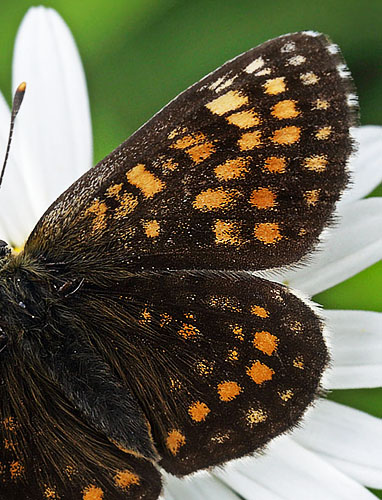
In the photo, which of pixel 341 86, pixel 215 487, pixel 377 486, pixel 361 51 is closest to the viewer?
pixel 341 86

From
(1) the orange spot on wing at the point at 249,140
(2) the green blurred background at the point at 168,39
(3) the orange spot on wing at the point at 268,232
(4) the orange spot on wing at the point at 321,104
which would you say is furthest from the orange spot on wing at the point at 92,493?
(2) the green blurred background at the point at 168,39

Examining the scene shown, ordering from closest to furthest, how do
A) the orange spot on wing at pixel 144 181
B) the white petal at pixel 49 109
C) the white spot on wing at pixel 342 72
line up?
1. the white spot on wing at pixel 342 72
2. the orange spot on wing at pixel 144 181
3. the white petal at pixel 49 109

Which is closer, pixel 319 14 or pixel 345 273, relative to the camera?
pixel 345 273

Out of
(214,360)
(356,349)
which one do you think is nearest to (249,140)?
(214,360)

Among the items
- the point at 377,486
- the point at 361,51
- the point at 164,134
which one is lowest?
the point at 377,486

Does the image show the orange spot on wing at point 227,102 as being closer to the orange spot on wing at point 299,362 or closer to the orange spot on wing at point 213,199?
the orange spot on wing at point 213,199

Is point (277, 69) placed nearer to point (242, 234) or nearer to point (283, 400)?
point (242, 234)

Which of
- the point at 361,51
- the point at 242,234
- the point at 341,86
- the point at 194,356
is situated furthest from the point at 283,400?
the point at 361,51
